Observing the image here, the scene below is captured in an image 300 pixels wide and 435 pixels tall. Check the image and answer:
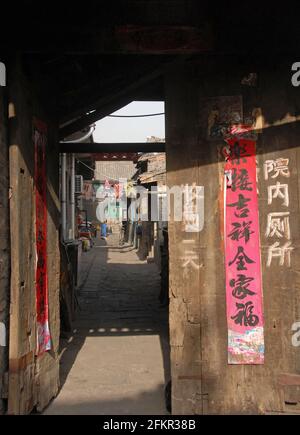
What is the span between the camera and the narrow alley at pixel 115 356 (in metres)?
4.09

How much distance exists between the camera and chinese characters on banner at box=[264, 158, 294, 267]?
12.3 feet

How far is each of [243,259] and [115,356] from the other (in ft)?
9.63

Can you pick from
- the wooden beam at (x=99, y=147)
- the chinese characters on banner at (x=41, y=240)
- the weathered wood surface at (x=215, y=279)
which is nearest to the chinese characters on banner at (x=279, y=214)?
the weathered wood surface at (x=215, y=279)

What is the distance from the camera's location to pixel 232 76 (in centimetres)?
385

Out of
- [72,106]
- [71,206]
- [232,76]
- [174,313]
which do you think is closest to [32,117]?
[72,106]

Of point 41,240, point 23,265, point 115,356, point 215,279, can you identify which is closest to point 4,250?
point 23,265

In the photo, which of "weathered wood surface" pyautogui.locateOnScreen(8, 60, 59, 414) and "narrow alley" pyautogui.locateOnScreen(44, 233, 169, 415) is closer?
"weathered wood surface" pyautogui.locateOnScreen(8, 60, 59, 414)

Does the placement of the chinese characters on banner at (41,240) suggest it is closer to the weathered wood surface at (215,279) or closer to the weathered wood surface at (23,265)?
the weathered wood surface at (23,265)

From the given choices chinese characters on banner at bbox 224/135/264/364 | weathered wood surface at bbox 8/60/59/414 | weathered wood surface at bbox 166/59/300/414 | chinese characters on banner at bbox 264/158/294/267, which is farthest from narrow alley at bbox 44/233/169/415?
chinese characters on banner at bbox 264/158/294/267

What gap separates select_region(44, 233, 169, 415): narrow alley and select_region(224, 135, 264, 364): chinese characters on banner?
1.21 metres

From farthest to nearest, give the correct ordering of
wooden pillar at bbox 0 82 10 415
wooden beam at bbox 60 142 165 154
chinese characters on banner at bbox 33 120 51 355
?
wooden beam at bbox 60 142 165 154
chinese characters on banner at bbox 33 120 51 355
wooden pillar at bbox 0 82 10 415

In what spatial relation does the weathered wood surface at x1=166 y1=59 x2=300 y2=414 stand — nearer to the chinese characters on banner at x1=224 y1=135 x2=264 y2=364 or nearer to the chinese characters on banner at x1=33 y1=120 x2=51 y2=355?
the chinese characters on banner at x1=224 y1=135 x2=264 y2=364

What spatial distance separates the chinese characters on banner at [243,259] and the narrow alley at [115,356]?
121cm

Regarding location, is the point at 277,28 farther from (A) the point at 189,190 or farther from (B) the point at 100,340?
(B) the point at 100,340
